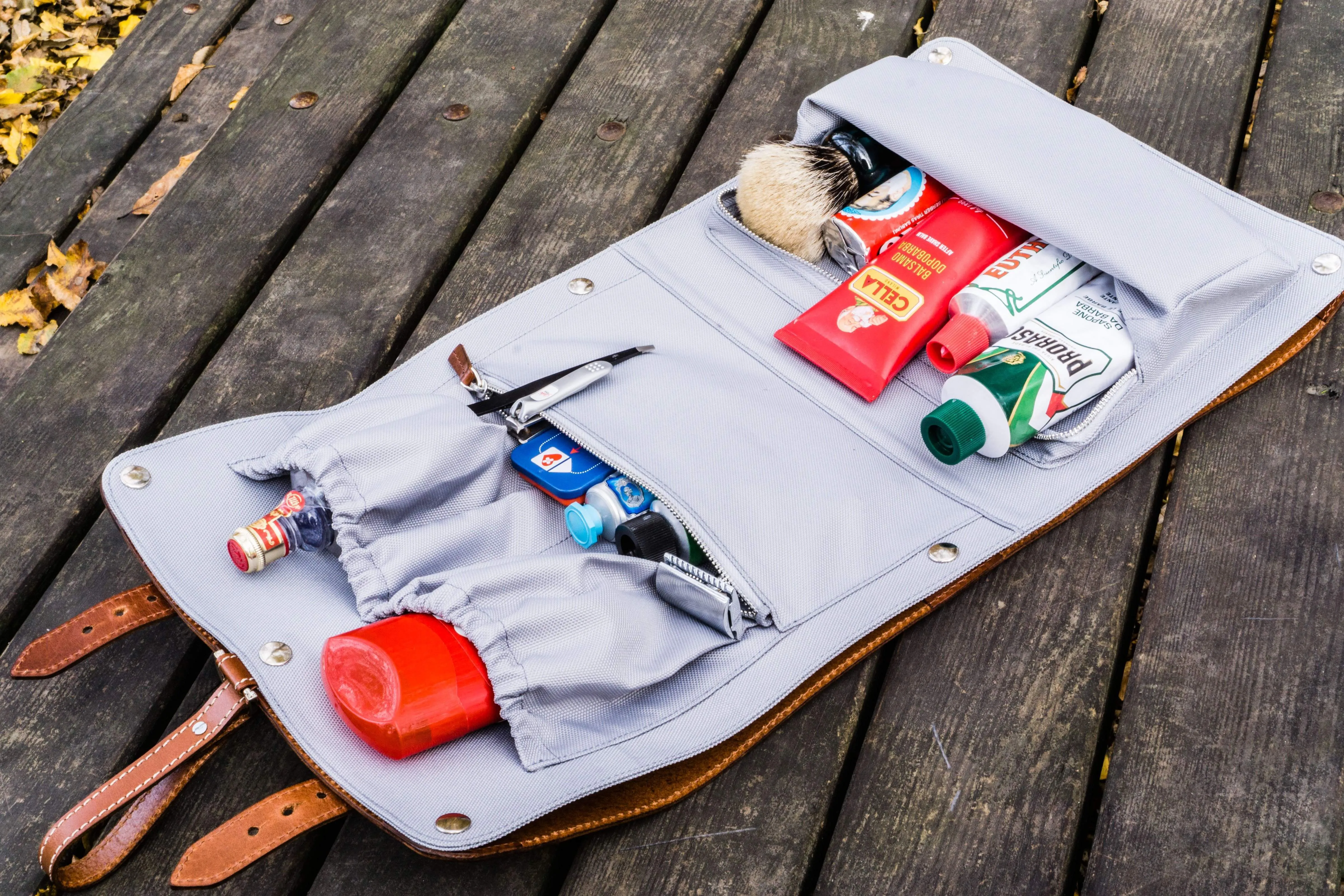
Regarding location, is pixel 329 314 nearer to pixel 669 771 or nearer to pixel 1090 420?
pixel 669 771

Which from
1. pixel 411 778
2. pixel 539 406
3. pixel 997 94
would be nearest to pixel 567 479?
pixel 539 406

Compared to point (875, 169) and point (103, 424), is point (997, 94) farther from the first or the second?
point (103, 424)

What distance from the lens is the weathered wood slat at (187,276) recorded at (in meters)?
1.33

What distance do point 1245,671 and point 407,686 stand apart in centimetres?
81

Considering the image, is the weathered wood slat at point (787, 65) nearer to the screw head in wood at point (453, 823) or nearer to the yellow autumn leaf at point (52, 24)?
the screw head in wood at point (453, 823)

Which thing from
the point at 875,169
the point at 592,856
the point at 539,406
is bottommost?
the point at 592,856

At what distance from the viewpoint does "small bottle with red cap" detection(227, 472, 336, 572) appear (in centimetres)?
107

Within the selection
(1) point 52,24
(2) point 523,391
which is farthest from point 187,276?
(1) point 52,24

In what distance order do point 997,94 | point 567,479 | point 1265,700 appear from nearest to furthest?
point 1265,700 < point 567,479 < point 997,94

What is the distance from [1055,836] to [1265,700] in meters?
0.26

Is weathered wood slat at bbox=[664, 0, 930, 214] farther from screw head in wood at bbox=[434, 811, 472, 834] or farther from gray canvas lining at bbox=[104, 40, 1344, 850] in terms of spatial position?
screw head in wood at bbox=[434, 811, 472, 834]

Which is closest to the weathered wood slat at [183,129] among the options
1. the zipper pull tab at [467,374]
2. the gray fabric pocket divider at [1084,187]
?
the zipper pull tab at [467,374]

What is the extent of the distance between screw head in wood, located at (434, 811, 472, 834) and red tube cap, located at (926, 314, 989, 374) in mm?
690

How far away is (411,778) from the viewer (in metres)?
0.98
